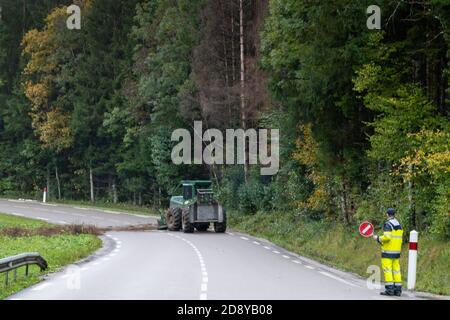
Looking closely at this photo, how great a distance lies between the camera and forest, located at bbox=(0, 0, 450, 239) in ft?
68.8

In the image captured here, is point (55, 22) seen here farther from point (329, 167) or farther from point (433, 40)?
point (433, 40)

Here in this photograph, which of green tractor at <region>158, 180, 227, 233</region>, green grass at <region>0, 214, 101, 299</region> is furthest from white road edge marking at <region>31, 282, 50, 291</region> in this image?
green tractor at <region>158, 180, 227, 233</region>

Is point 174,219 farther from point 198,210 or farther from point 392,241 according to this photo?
point 392,241

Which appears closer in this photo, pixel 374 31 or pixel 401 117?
pixel 401 117

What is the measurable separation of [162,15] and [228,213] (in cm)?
1891

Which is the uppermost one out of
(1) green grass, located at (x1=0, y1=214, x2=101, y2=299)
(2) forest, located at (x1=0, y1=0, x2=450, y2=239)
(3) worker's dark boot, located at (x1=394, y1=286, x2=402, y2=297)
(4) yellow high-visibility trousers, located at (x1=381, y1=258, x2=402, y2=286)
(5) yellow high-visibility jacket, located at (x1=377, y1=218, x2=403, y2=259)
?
(2) forest, located at (x1=0, y1=0, x2=450, y2=239)

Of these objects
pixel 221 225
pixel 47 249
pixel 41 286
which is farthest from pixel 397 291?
pixel 221 225

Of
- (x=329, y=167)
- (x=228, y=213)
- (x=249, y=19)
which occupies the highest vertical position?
(x=249, y=19)

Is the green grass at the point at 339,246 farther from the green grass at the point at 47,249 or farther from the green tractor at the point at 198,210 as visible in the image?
the green grass at the point at 47,249

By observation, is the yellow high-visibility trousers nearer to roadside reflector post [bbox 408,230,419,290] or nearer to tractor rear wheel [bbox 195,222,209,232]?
roadside reflector post [bbox 408,230,419,290]

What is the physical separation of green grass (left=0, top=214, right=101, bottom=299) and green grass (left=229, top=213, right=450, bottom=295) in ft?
25.8

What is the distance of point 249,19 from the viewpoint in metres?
45.9

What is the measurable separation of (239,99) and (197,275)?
27.6m
